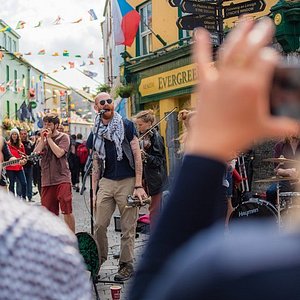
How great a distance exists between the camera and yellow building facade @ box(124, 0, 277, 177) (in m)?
16.3

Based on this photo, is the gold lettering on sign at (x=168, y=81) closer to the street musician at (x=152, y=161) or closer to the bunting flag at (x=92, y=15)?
the bunting flag at (x=92, y=15)

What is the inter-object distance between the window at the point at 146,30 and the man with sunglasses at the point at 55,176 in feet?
38.8

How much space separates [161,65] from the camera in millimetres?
17844

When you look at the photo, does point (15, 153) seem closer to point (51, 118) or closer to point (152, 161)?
point (51, 118)

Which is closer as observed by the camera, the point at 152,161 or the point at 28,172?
the point at 152,161

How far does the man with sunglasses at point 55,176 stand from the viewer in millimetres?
7329

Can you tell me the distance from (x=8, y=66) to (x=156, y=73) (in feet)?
109

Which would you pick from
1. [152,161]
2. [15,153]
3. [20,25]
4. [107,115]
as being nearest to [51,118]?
[152,161]

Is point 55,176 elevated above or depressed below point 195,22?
below

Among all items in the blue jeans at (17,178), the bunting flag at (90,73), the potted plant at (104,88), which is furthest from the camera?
the potted plant at (104,88)

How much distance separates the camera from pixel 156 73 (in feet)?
59.7

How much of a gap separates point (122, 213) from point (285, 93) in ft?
17.7

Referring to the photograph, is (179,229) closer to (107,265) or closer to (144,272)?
(144,272)

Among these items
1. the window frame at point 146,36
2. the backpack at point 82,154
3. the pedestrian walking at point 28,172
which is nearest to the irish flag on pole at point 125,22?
the window frame at point 146,36
